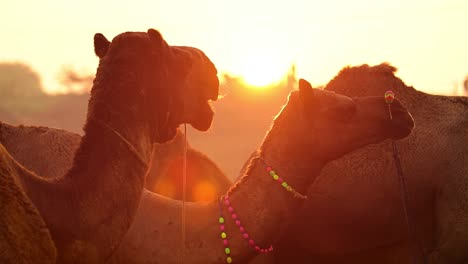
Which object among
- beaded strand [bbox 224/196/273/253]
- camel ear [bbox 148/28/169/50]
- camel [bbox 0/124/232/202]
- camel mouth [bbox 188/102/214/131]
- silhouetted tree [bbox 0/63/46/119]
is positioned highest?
camel ear [bbox 148/28/169/50]

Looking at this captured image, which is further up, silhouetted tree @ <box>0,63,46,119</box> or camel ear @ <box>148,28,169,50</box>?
camel ear @ <box>148,28,169,50</box>

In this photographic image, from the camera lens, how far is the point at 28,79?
2997 inches

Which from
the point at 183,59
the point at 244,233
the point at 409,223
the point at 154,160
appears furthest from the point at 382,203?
the point at 183,59

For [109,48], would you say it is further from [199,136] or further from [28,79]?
[28,79]

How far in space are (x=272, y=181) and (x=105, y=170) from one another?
5.30ft

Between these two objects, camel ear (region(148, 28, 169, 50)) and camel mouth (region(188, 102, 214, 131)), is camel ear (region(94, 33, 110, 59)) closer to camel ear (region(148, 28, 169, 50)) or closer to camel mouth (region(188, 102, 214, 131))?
camel ear (region(148, 28, 169, 50))

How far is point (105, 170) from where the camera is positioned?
140 inches

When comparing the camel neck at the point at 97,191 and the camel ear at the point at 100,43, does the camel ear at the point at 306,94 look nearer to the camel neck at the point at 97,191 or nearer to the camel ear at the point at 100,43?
the camel ear at the point at 100,43

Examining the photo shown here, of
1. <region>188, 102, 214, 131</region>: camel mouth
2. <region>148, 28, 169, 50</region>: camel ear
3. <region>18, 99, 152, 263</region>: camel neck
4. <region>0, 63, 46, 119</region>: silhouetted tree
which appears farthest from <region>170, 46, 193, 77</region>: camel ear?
<region>0, 63, 46, 119</region>: silhouetted tree

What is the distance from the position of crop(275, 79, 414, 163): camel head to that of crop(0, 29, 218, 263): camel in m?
1.35

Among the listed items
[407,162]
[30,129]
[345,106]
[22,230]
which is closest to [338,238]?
[407,162]

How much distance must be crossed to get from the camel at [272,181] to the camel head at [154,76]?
0.80 meters

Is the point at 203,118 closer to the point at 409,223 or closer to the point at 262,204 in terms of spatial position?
the point at 262,204

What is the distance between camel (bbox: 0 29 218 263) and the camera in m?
3.29
